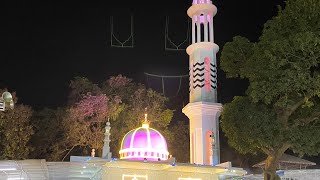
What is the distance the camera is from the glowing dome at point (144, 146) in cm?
1797

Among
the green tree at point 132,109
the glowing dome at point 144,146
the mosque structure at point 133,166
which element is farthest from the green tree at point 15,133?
the glowing dome at point 144,146

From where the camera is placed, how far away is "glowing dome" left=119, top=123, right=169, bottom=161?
707 inches

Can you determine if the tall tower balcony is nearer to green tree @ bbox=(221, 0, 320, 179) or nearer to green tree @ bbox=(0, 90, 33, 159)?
green tree @ bbox=(221, 0, 320, 179)

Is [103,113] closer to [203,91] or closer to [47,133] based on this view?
[47,133]

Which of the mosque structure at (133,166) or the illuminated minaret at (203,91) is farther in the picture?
the illuminated minaret at (203,91)

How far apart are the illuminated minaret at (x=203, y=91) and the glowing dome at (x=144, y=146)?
341 cm

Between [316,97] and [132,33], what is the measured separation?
15504 mm

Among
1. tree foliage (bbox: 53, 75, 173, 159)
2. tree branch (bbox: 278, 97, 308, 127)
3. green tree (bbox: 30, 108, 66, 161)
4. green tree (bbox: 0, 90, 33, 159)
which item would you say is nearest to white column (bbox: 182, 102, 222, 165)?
tree foliage (bbox: 53, 75, 173, 159)

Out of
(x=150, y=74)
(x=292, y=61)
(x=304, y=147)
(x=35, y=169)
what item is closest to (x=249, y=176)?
(x=304, y=147)

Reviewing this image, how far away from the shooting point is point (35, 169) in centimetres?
1723

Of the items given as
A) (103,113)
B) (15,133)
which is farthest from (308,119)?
(15,133)

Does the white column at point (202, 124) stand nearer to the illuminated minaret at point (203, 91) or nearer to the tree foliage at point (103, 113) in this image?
the illuminated minaret at point (203, 91)

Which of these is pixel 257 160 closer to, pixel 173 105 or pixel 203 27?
pixel 173 105

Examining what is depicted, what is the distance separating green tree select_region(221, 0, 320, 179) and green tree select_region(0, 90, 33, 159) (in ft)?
40.2
